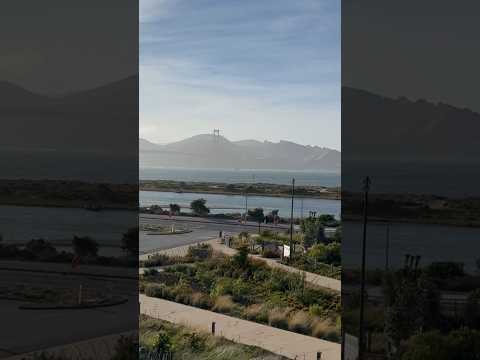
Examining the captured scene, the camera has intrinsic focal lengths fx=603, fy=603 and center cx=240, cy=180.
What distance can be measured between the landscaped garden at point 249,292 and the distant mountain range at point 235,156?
18510 mm

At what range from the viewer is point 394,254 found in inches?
203

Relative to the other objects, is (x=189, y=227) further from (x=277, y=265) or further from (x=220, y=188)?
(x=277, y=265)

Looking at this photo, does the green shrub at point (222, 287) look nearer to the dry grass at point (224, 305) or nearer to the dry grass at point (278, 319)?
the dry grass at point (224, 305)

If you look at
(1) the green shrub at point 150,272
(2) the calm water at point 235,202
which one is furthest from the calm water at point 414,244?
(2) the calm water at point 235,202

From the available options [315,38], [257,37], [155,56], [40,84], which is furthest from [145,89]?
[40,84]

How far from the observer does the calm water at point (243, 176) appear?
30500 millimetres

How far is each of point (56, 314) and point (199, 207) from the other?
2221 centimetres

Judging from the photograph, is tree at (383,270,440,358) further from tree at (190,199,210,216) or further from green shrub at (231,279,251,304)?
tree at (190,199,210,216)

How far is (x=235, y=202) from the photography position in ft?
92.7

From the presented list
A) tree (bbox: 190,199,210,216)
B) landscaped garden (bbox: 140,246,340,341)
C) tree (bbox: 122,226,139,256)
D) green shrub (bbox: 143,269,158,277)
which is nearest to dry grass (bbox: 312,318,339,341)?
landscaped garden (bbox: 140,246,340,341)

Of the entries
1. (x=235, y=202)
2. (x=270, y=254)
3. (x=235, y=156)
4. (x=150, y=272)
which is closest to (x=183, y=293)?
(x=150, y=272)

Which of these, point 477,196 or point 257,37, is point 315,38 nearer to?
point 257,37

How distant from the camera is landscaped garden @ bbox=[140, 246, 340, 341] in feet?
35.9

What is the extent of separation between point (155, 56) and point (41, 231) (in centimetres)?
2103
